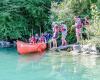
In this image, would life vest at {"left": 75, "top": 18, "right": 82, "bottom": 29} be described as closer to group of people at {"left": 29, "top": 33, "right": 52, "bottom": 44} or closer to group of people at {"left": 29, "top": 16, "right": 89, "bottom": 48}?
group of people at {"left": 29, "top": 16, "right": 89, "bottom": 48}

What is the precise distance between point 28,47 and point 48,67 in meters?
3.41

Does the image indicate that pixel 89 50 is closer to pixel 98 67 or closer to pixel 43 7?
pixel 98 67

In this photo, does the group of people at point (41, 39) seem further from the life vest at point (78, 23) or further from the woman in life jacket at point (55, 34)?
the life vest at point (78, 23)

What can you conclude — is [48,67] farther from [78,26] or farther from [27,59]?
[78,26]

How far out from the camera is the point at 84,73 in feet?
41.4

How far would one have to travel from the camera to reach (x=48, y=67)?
13.8m


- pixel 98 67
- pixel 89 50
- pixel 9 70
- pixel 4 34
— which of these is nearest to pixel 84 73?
pixel 98 67

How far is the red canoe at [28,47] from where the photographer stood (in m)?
16.9

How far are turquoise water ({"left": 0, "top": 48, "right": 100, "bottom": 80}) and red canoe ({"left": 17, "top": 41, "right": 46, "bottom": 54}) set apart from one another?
13.6 inches

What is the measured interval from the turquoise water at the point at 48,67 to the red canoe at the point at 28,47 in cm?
35

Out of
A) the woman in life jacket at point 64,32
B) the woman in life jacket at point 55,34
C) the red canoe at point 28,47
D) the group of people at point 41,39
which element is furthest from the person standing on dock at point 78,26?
the group of people at point 41,39

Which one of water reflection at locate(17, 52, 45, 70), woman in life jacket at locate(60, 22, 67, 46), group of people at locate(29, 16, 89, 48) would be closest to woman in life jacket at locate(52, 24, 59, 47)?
group of people at locate(29, 16, 89, 48)

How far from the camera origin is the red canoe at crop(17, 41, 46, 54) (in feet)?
55.5

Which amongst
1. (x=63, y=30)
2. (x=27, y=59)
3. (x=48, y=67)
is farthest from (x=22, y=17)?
(x=48, y=67)
